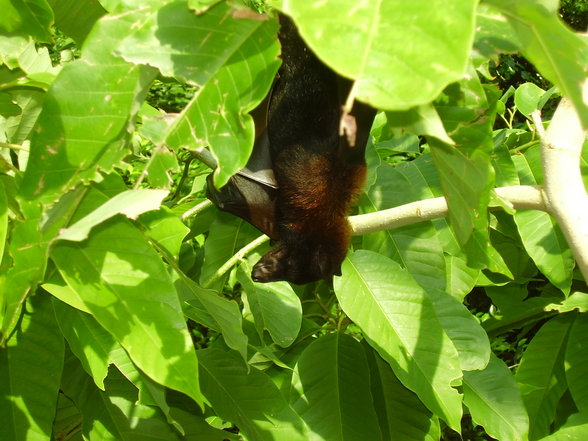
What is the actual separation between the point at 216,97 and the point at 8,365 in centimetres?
62

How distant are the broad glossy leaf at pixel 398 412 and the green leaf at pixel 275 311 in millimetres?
231

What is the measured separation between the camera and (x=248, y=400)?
1.23 metres

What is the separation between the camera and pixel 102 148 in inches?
29.4

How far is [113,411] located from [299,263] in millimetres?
422

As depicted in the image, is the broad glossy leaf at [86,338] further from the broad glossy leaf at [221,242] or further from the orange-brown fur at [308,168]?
the broad glossy leaf at [221,242]

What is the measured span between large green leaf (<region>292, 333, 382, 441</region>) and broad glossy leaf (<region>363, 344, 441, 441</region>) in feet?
0.33

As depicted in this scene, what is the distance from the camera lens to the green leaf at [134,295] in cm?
81

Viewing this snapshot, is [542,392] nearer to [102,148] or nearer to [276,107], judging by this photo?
[276,107]

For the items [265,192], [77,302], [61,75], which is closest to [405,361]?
[265,192]

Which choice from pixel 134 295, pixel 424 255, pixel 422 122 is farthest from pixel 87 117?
pixel 424 255

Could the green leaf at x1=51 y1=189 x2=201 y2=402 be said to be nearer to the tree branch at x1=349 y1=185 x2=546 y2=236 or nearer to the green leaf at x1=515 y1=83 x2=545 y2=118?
the tree branch at x1=349 y1=185 x2=546 y2=236

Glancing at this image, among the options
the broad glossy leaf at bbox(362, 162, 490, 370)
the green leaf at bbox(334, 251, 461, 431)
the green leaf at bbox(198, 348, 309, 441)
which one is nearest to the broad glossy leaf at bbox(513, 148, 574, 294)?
the broad glossy leaf at bbox(362, 162, 490, 370)

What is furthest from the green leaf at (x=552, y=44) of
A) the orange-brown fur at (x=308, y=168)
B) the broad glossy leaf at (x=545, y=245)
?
the broad glossy leaf at (x=545, y=245)

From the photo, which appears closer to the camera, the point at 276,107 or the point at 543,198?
the point at 543,198
